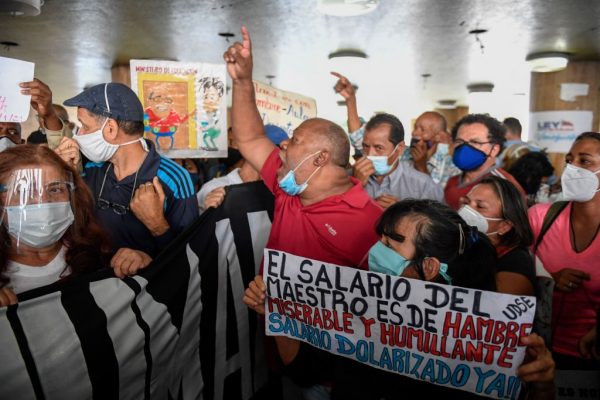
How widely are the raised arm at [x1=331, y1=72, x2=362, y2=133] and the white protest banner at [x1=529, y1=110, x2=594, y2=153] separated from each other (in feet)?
20.8

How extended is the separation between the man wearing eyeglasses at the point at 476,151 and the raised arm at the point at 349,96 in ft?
3.05

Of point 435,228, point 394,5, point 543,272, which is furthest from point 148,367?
point 394,5

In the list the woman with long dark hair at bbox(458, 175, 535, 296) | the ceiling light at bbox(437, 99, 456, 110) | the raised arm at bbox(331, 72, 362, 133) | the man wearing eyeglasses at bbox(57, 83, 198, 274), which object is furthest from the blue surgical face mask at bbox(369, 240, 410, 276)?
the ceiling light at bbox(437, 99, 456, 110)

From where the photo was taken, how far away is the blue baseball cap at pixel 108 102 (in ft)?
7.71

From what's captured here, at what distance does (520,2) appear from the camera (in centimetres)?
586

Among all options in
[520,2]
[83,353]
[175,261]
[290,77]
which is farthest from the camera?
[290,77]

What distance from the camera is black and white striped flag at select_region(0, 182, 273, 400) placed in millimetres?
1458

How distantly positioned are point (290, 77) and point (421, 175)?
8.84 metres

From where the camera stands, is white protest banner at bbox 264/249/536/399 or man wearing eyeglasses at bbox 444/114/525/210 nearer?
white protest banner at bbox 264/249/536/399

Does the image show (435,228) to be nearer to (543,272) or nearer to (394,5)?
(543,272)

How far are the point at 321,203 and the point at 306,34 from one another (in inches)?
231

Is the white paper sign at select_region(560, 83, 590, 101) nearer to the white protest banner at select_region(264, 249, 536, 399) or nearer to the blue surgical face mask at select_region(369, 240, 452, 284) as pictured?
the blue surgical face mask at select_region(369, 240, 452, 284)

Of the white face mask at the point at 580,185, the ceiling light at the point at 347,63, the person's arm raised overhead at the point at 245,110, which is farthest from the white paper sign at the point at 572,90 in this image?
the person's arm raised overhead at the point at 245,110

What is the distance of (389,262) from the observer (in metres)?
1.75
